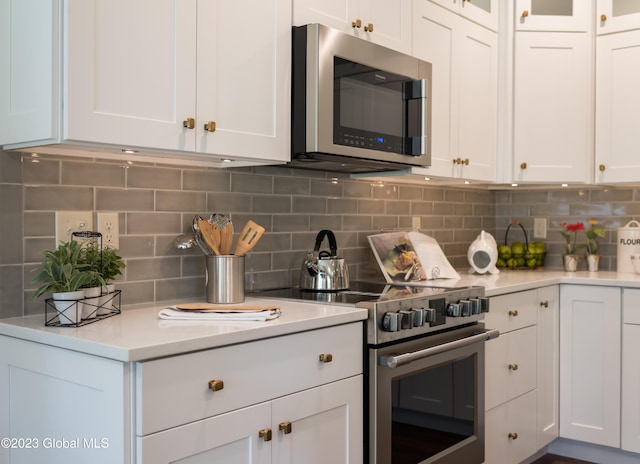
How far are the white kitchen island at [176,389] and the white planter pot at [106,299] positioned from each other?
0.14ft

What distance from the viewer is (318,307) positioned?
2086 millimetres

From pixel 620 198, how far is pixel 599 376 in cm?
108

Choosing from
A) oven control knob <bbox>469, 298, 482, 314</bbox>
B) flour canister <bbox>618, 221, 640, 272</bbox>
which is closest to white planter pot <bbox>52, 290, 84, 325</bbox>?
oven control knob <bbox>469, 298, 482, 314</bbox>

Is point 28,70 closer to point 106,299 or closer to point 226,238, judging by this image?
point 106,299

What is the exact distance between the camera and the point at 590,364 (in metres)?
3.19

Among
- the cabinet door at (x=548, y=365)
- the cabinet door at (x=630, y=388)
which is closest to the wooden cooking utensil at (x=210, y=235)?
the cabinet door at (x=548, y=365)

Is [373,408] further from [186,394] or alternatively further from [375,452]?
[186,394]

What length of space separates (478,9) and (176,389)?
99.7 inches

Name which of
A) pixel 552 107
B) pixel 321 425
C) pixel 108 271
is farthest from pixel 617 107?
pixel 108 271

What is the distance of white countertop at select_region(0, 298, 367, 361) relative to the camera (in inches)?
56.6

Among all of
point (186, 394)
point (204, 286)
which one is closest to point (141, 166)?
point (204, 286)

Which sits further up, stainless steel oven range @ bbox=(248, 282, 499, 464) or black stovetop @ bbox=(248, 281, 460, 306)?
black stovetop @ bbox=(248, 281, 460, 306)

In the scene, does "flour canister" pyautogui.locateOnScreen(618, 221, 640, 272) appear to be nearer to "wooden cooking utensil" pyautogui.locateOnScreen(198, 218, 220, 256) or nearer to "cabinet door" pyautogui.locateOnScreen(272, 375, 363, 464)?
"cabinet door" pyautogui.locateOnScreen(272, 375, 363, 464)

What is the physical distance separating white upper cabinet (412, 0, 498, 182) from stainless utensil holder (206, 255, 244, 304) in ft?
3.38
